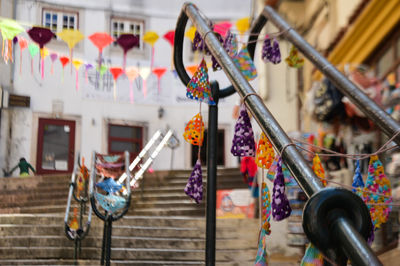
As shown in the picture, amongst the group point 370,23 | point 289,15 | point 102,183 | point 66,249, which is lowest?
point 66,249

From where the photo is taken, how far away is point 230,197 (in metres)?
9.01

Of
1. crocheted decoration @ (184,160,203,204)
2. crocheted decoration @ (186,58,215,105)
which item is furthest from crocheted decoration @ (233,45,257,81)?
crocheted decoration @ (184,160,203,204)

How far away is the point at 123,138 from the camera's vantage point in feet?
49.5

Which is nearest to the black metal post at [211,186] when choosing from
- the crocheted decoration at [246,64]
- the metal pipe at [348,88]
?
the crocheted decoration at [246,64]

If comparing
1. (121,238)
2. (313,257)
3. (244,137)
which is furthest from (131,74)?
(313,257)

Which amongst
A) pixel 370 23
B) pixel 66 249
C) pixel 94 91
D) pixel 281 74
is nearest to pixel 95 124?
pixel 94 91

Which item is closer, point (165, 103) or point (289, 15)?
point (289, 15)

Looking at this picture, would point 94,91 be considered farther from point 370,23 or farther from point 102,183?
point 102,183

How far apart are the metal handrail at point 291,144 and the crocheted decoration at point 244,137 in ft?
0.65

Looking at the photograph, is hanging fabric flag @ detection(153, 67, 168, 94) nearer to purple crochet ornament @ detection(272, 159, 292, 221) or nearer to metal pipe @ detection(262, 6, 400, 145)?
metal pipe @ detection(262, 6, 400, 145)

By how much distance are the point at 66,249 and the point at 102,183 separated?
3.46ft

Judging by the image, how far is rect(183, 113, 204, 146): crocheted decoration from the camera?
288 cm

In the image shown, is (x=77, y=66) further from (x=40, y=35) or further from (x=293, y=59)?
(x=293, y=59)

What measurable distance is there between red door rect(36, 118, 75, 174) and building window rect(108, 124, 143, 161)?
3.23 ft
